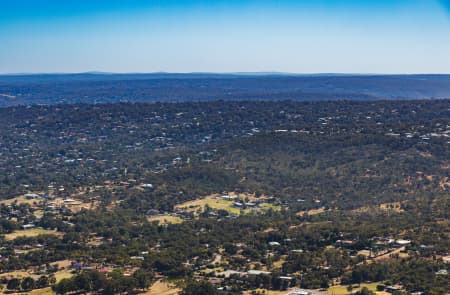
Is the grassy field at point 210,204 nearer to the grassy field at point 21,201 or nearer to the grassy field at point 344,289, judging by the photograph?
the grassy field at point 21,201

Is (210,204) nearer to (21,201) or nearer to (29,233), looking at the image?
(29,233)

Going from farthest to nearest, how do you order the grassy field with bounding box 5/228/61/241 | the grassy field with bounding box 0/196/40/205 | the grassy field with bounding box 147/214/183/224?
the grassy field with bounding box 0/196/40/205 → the grassy field with bounding box 147/214/183/224 → the grassy field with bounding box 5/228/61/241

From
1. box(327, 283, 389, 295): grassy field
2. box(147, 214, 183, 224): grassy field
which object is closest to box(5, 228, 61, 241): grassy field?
box(147, 214, 183, 224): grassy field

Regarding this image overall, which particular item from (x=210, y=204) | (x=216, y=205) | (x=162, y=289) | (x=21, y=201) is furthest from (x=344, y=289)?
(x=21, y=201)

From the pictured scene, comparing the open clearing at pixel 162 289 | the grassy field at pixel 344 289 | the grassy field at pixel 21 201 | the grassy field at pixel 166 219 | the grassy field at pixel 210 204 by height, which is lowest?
the grassy field at pixel 21 201

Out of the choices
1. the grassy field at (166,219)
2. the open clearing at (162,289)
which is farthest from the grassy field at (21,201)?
the open clearing at (162,289)

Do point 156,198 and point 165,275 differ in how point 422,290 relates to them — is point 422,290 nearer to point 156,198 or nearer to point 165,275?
point 165,275

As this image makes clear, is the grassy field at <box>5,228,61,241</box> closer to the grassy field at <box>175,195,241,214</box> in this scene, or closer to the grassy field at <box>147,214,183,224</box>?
the grassy field at <box>147,214,183,224</box>

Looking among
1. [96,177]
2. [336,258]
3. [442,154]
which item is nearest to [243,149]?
[96,177]
